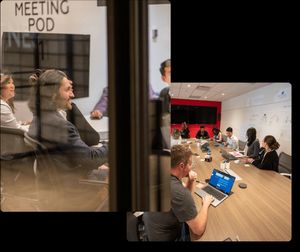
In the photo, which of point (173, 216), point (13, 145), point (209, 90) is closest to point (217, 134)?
point (209, 90)

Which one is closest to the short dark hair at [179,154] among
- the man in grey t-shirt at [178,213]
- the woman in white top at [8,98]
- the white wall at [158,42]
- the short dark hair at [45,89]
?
the man in grey t-shirt at [178,213]

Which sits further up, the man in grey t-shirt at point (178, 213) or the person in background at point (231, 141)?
the person in background at point (231, 141)

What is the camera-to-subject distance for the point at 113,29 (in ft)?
1.99

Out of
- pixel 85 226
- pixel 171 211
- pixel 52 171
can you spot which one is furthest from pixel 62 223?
pixel 171 211

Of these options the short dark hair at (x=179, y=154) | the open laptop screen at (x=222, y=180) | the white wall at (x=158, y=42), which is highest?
the white wall at (x=158, y=42)

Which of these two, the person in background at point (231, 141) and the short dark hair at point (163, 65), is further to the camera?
the person in background at point (231, 141)

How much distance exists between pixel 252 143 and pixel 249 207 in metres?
0.29

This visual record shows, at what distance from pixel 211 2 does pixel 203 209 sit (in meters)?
0.90

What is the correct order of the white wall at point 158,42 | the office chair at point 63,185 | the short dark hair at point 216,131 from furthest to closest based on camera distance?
the short dark hair at point 216,131 → the office chair at point 63,185 → the white wall at point 158,42

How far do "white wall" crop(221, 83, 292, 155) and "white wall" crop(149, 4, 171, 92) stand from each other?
1.14 ft

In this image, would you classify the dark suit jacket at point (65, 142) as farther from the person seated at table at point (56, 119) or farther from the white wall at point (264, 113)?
the white wall at point (264, 113)

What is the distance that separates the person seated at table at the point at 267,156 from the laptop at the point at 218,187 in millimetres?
129

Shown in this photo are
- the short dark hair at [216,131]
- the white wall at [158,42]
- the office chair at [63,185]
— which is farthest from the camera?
the short dark hair at [216,131]

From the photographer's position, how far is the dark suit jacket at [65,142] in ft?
2.26
